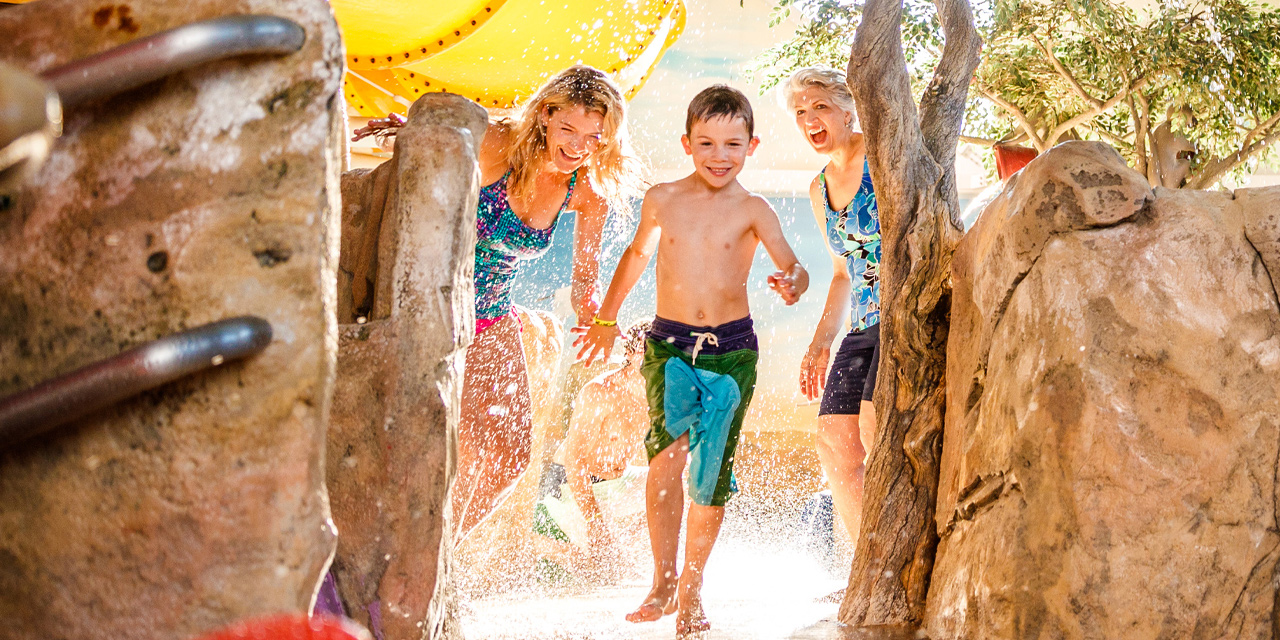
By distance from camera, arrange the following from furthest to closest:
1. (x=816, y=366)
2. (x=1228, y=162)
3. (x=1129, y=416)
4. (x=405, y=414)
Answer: (x=1228, y=162) < (x=816, y=366) < (x=1129, y=416) < (x=405, y=414)

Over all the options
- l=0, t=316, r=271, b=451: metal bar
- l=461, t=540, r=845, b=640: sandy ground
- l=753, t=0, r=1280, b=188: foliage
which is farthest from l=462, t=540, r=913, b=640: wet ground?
l=753, t=0, r=1280, b=188: foliage

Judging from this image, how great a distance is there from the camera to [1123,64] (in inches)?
305

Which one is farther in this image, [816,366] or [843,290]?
[843,290]

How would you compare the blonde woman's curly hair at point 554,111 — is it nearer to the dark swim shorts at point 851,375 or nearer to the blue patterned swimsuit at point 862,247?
the blue patterned swimsuit at point 862,247

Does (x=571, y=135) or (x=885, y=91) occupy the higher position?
(x=885, y=91)

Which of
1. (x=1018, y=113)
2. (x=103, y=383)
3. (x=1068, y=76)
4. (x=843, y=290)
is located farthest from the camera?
(x=1018, y=113)

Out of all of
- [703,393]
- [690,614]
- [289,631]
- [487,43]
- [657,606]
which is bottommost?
[657,606]

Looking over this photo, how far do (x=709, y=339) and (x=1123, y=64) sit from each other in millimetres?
5662

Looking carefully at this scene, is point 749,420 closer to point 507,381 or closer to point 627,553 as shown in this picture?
point 627,553

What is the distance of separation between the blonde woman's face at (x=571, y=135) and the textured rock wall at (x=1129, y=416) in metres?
1.76

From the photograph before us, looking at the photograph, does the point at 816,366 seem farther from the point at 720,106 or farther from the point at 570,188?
the point at 570,188

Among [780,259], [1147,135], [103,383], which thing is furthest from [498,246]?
[1147,135]

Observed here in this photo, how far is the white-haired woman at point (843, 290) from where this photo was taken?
13.1ft

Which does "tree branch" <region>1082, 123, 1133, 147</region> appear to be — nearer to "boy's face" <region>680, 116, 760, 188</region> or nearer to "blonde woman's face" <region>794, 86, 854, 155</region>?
"blonde woman's face" <region>794, 86, 854, 155</region>
